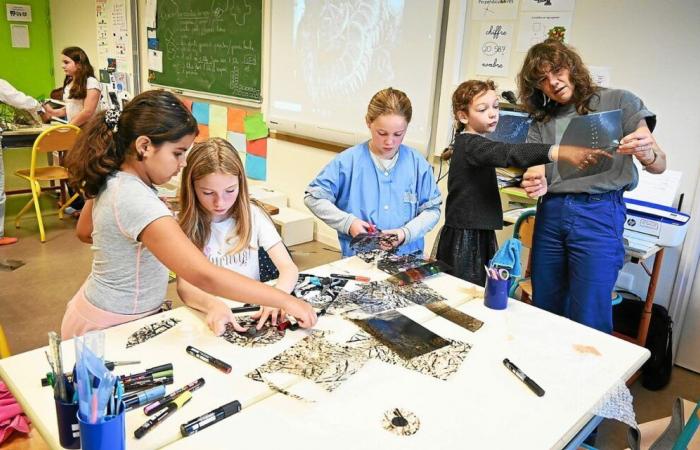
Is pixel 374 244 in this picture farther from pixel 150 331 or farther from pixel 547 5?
pixel 547 5

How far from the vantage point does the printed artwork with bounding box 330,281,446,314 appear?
4.69 ft

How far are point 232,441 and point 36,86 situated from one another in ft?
24.8

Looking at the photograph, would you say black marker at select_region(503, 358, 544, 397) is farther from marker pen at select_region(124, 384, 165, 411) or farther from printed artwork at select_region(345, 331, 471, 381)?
marker pen at select_region(124, 384, 165, 411)

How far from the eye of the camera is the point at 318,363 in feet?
3.74

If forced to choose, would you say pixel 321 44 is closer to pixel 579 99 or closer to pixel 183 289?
pixel 579 99

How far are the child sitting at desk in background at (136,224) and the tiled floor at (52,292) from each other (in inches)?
14.3

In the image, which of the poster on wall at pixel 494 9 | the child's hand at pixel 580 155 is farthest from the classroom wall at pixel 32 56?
the child's hand at pixel 580 155

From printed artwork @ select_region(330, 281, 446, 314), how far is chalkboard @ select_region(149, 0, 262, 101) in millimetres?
3035

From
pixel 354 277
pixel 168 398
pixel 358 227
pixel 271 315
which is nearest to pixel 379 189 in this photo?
pixel 358 227

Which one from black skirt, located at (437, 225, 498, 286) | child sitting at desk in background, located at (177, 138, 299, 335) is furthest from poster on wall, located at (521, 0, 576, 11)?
child sitting at desk in background, located at (177, 138, 299, 335)

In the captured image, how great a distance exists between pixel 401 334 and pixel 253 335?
345 millimetres

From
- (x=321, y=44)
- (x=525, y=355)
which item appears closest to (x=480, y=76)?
(x=321, y=44)

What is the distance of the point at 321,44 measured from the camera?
3.70 m

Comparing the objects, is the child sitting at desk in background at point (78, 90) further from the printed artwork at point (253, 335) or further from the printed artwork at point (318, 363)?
the printed artwork at point (318, 363)
